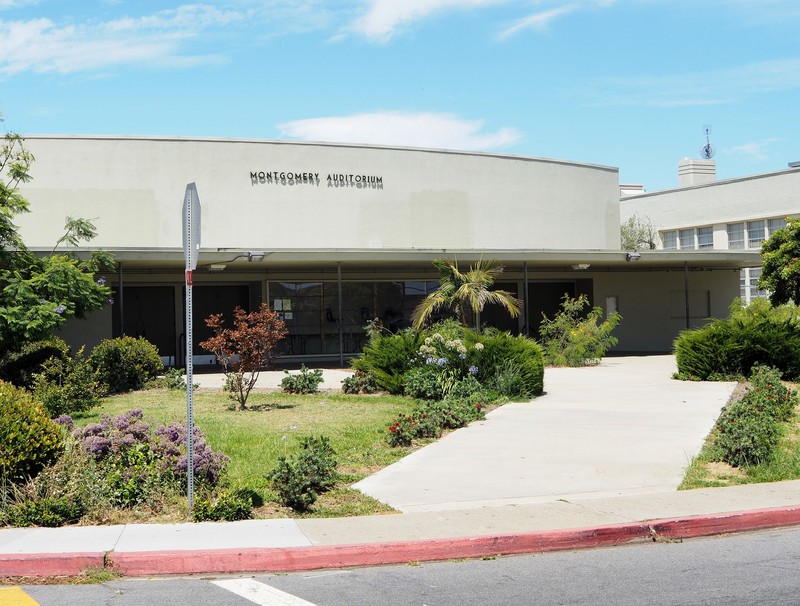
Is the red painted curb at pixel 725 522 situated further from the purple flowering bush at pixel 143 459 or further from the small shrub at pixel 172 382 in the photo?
the small shrub at pixel 172 382

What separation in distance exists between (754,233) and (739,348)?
2241 centimetres

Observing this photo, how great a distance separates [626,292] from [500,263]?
727 centimetres

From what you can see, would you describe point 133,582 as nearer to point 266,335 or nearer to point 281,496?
point 281,496

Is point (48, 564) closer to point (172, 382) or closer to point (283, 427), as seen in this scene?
point (283, 427)

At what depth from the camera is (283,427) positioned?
14125 millimetres

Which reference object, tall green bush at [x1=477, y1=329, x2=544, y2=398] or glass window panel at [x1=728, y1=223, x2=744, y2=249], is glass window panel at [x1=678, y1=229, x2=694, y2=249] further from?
tall green bush at [x1=477, y1=329, x2=544, y2=398]

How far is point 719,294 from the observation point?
113 feet

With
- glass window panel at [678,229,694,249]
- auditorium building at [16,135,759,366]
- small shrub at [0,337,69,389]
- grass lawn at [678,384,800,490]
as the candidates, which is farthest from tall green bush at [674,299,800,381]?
glass window panel at [678,229,694,249]

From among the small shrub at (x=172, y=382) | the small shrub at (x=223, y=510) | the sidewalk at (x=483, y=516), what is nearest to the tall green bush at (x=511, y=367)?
the sidewalk at (x=483, y=516)

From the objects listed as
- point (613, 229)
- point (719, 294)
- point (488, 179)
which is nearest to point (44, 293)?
point (488, 179)

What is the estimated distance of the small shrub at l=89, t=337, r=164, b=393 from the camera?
19.6 metres

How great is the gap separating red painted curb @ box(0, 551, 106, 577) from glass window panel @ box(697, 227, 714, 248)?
39.1 m

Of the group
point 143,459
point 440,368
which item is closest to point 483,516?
point 143,459

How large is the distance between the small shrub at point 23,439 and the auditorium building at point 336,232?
13427mm
